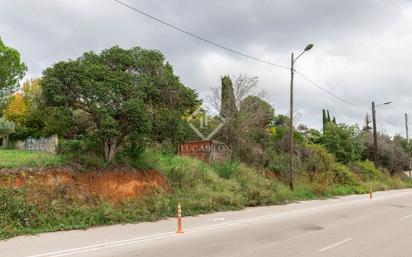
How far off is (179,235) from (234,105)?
60.0ft

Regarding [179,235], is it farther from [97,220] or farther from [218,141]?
[218,141]

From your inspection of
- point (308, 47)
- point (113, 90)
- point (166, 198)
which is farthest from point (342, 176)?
point (113, 90)

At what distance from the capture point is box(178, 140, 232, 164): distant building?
29.3 metres

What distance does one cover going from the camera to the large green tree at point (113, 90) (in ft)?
55.3

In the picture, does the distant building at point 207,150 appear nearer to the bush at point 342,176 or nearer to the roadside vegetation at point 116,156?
the roadside vegetation at point 116,156

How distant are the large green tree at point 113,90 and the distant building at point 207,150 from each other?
10235 millimetres

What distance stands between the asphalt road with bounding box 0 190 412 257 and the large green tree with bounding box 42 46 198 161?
401 cm

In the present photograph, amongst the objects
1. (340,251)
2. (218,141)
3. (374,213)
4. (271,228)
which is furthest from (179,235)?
(218,141)

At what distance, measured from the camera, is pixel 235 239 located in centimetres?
1250

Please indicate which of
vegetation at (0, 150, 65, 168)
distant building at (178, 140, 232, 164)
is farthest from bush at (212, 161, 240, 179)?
vegetation at (0, 150, 65, 168)

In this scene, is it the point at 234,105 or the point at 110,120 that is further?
the point at 234,105

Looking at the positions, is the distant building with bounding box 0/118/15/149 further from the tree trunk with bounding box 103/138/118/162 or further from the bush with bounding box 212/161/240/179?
the tree trunk with bounding box 103/138/118/162

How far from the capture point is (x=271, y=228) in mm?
14969

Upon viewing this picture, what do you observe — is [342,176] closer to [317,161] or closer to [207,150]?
[317,161]
